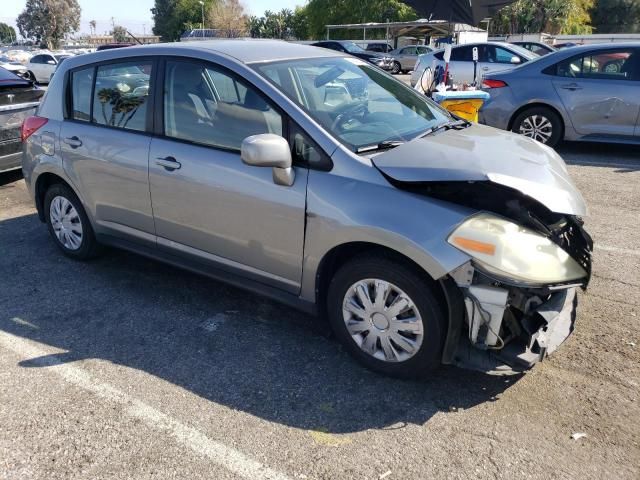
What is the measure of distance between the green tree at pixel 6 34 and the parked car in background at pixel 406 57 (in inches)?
4754

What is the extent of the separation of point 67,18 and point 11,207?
103051 mm

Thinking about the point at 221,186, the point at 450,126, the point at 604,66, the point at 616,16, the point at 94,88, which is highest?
the point at 616,16

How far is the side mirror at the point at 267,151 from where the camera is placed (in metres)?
3.01

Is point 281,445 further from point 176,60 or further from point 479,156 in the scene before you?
point 176,60

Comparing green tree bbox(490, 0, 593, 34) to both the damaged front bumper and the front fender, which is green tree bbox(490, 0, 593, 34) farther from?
the damaged front bumper

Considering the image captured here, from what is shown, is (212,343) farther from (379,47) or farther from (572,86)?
(379,47)

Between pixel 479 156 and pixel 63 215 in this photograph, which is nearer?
pixel 479 156

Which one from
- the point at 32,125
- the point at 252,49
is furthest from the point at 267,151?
the point at 32,125

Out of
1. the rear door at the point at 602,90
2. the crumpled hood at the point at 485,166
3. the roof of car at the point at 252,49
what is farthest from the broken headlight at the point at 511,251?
the rear door at the point at 602,90

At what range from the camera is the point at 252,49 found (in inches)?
149

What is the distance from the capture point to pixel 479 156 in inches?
124

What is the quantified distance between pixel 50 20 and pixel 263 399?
350ft

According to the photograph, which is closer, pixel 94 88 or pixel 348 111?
pixel 348 111

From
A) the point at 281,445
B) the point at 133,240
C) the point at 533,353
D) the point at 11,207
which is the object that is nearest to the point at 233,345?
the point at 281,445
